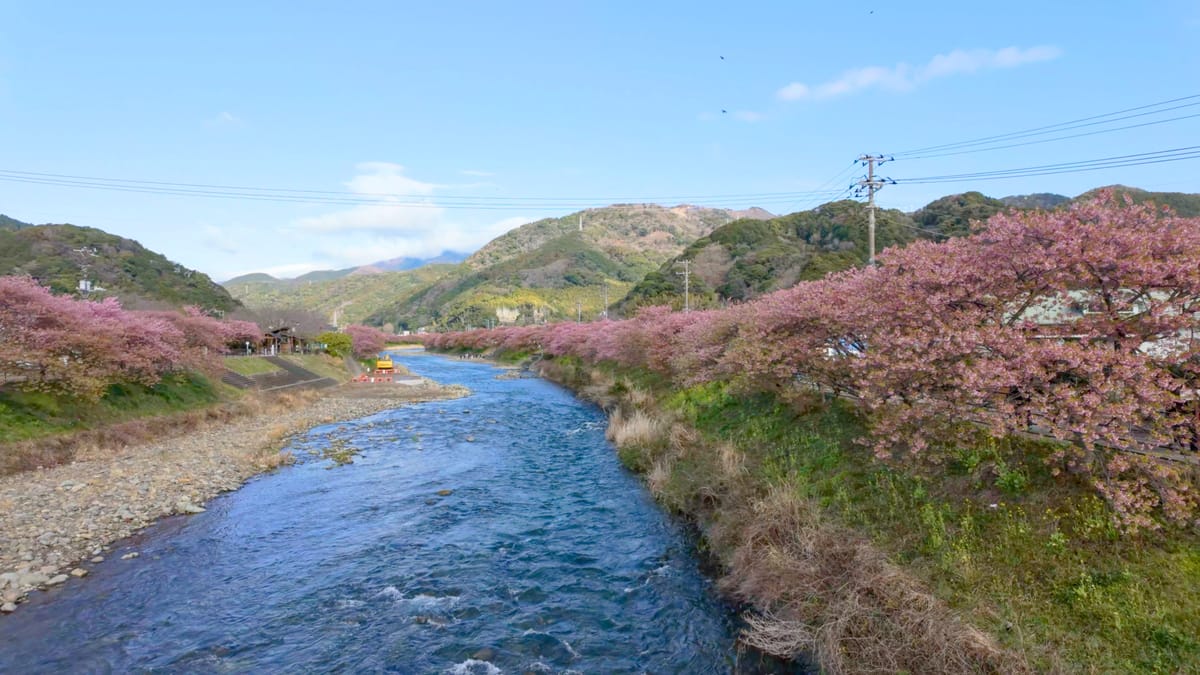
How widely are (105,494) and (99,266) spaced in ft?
319

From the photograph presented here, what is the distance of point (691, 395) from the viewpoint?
1102 inches

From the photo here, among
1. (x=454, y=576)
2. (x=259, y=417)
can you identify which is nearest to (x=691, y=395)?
(x=454, y=576)

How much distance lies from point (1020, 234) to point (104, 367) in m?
35.9

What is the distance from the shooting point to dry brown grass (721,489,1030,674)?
7.59 metres

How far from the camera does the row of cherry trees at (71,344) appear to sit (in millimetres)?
23250

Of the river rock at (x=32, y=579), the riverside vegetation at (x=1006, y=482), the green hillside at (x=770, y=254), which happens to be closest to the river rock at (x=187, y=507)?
the river rock at (x=32, y=579)

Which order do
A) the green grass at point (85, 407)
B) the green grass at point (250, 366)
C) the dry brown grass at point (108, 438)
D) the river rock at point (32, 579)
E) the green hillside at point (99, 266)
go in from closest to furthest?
the river rock at point (32, 579) → the dry brown grass at point (108, 438) → the green grass at point (85, 407) → the green grass at point (250, 366) → the green hillside at point (99, 266)

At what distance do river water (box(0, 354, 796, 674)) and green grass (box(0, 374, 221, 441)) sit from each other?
9924 millimetres

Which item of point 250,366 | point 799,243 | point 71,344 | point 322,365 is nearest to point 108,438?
point 71,344

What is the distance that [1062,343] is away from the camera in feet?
31.0

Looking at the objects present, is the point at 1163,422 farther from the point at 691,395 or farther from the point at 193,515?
the point at 193,515

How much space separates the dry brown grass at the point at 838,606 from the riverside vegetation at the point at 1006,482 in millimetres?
34

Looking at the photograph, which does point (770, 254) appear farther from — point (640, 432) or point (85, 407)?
point (85, 407)

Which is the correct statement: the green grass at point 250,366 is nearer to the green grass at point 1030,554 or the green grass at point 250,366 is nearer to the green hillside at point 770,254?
the green hillside at point 770,254
